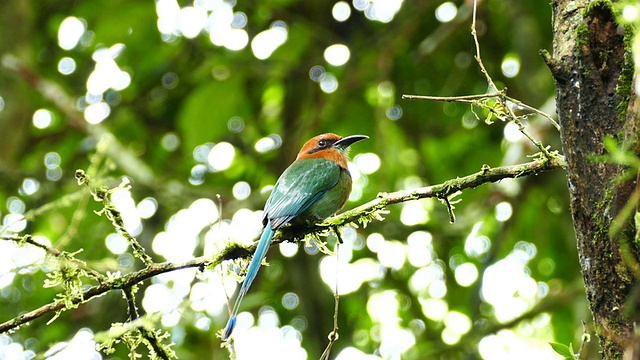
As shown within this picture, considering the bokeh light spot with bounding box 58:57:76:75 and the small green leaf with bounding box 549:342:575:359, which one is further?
the bokeh light spot with bounding box 58:57:76:75

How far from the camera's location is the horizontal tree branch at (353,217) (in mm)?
2387

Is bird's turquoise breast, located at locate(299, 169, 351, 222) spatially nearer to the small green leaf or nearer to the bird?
the bird

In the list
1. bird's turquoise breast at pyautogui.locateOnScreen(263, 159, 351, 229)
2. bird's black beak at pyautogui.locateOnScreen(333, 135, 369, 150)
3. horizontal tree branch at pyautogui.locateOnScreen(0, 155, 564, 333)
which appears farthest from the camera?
bird's black beak at pyautogui.locateOnScreen(333, 135, 369, 150)

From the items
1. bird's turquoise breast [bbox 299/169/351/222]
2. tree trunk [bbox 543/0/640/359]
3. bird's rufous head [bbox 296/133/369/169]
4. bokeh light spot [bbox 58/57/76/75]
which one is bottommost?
tree trunk [bbox 543/0/640/359]

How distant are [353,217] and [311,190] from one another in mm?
1154

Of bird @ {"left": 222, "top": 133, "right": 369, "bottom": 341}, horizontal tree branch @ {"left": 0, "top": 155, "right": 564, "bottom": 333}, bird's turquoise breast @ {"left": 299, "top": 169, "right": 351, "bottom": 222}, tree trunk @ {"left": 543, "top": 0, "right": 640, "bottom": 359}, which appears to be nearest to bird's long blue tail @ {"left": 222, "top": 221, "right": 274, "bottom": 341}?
bird @ {"left": 222, "top": 133, "right": 369, "bottom": 341}

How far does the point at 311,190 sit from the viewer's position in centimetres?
404

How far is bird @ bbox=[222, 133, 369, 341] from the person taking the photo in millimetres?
3621

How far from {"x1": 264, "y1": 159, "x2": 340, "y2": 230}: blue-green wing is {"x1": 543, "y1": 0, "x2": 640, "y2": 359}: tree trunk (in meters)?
1.86

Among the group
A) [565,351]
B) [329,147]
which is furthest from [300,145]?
[565,351]

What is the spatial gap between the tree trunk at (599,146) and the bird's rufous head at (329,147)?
9.11 ft

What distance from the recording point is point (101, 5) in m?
5.36

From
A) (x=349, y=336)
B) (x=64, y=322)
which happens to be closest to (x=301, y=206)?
(x=349, y=336)

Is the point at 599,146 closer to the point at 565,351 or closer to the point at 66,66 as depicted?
the point at 565,351
